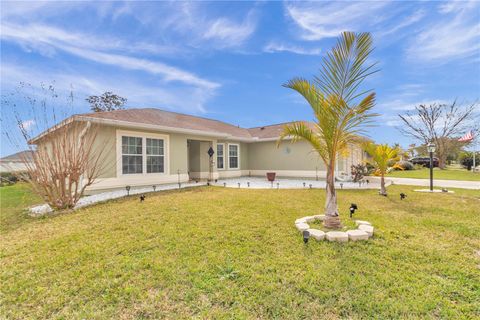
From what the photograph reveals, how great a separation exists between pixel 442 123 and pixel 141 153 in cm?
3289

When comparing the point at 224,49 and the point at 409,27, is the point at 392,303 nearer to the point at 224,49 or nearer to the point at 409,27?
the point at 409,27

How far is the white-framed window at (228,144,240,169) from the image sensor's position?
53.4ft

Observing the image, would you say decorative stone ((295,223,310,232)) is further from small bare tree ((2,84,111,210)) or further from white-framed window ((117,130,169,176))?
white-framed window ((117,130,169,176))

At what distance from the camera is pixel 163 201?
26.2 ft

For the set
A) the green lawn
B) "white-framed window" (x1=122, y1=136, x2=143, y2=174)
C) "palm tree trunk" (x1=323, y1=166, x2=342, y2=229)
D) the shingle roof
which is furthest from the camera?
the green lawn

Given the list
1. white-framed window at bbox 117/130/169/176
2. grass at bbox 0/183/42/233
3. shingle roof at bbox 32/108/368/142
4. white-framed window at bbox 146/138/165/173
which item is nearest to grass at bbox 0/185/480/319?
grass at bbox 0/183/42/233

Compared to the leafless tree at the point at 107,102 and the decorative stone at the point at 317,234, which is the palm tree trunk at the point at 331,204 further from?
the leafless tree at the point at 107,102

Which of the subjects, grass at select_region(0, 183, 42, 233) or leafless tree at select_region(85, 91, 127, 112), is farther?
leafless tree at select_region(85, 91, 127, 112)

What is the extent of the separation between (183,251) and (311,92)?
3.95 meters

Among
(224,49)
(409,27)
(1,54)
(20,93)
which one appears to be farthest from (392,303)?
(224,49)

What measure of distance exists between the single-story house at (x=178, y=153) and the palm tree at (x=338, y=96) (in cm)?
147

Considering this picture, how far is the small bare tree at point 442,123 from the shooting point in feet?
82.6

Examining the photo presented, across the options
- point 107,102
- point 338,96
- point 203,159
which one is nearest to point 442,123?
point 203,159

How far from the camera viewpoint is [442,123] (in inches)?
1029
